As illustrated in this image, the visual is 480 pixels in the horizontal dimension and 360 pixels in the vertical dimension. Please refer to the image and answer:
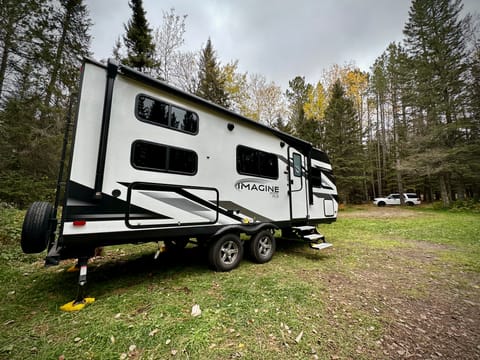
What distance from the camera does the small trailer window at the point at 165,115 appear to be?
3.09 meters

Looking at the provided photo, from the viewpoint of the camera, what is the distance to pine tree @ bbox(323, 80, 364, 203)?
17016 millimetres

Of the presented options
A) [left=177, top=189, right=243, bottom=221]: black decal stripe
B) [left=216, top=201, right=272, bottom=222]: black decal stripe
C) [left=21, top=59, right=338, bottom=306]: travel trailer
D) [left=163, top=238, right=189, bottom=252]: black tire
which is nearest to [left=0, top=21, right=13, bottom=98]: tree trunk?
[left=21, top=59, right=338, bottom=306]: travel trailer

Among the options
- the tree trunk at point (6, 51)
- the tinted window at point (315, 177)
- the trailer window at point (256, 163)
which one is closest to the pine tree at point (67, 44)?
the tree trunk at point (6, 51)

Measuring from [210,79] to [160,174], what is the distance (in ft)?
44.6

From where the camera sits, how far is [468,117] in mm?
15336

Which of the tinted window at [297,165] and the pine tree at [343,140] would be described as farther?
the pine tree at [343,140]

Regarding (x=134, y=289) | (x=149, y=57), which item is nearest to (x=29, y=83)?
(x=149, y=57)

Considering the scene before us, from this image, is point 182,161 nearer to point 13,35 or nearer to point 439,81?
point 13,35

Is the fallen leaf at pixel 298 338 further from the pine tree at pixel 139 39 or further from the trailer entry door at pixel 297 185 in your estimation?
the pine tree at pixel 139 39

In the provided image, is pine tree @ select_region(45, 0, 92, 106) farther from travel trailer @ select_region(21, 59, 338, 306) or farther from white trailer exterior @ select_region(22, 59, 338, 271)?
white trailer exterior @ select_region(22, 59, 338, 271)

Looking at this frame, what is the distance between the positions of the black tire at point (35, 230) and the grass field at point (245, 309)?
0.86 m

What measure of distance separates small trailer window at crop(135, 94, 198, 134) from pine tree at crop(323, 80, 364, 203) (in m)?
16.1

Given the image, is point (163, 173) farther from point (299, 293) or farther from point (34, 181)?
point (34, 181)

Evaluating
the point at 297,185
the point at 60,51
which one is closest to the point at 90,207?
the point at 297,185
